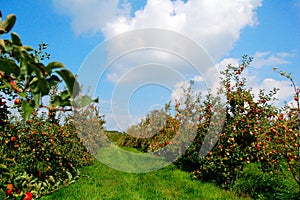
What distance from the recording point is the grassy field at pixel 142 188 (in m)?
4.77

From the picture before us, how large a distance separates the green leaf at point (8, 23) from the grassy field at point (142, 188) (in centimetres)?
398

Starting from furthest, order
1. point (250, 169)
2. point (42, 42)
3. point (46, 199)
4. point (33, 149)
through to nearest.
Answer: point (250, 169), point (33, 149), point (46, 199), point (42, 42)

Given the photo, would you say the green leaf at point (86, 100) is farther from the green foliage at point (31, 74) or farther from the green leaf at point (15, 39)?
the green leaf at point (15, 39)

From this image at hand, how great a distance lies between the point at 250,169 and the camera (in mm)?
6559

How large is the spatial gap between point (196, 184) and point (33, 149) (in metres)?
3.30

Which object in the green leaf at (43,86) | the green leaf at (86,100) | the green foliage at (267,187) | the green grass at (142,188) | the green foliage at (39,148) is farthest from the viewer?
the green foliage at (267,187)

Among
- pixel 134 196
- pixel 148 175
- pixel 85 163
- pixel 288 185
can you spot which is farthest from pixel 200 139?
pixel 85 163

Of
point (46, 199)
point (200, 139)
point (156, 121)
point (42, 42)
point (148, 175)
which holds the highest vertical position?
point (156, 121)

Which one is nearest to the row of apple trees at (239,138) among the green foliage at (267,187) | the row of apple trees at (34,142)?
the green foliage at (267,187)

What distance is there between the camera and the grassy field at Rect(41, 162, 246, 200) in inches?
188

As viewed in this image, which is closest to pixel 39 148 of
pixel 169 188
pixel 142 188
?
pixel 142 188

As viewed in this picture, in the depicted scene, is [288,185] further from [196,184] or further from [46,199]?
[46,199]

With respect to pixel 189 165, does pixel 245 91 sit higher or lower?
higher

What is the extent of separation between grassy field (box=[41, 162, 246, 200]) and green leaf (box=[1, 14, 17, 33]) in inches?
157
